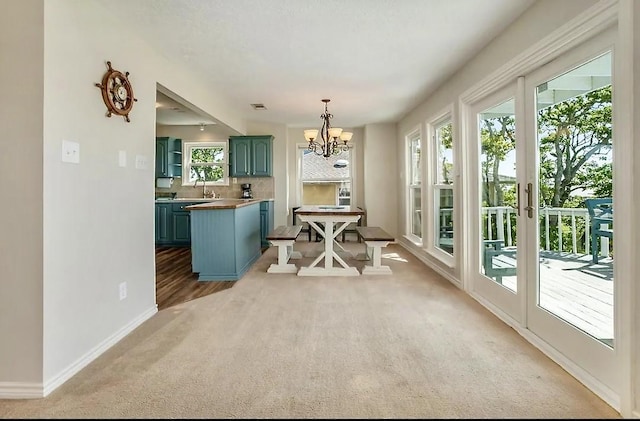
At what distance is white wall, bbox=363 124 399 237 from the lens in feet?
22.7

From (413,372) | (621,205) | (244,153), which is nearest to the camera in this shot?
(621,205)

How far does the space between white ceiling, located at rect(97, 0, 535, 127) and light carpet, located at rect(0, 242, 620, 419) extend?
224 centimetres

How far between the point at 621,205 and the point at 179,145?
6.88 m

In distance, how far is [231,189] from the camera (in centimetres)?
699

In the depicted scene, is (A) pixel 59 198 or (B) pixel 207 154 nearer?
(A) pixel 59 198

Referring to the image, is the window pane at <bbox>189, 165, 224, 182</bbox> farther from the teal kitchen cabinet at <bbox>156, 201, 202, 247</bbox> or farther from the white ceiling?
the white ceiling

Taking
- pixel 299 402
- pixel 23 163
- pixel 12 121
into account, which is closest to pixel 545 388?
pixel 299 402

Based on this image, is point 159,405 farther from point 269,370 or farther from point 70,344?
point 70,344

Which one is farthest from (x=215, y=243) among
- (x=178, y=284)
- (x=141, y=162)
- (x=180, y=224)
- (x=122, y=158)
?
(x=180, y=224)

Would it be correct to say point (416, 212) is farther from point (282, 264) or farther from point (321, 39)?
point (321, 39)

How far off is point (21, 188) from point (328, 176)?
5.97 m

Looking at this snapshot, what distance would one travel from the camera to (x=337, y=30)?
2.75 meters

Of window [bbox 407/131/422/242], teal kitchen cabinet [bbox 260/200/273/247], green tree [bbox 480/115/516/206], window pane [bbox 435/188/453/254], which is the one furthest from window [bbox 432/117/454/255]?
teal kitchen cabinet [bbox 260/200/273/247]

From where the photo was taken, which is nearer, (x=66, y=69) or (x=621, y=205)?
(x=621, y=205)
